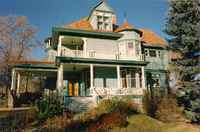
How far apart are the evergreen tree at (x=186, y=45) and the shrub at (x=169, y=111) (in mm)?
1115

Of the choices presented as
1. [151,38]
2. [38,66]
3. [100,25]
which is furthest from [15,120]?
[151,38]

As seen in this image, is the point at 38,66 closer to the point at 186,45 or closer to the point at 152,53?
the point at 152,53

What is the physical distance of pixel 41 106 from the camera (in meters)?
16.0

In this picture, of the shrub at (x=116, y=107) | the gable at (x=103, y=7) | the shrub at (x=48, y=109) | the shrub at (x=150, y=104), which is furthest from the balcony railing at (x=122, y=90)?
the gable at (x=103, y=7)

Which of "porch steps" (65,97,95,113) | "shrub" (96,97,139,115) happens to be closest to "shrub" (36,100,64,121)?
"porch steps" (65,97,95,113)

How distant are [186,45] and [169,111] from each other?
550 centimetres

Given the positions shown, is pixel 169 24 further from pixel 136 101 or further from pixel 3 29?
pixel 3 29

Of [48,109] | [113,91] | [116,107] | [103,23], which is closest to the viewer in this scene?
[48,109]

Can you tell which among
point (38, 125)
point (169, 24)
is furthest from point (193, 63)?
point (38, 125)

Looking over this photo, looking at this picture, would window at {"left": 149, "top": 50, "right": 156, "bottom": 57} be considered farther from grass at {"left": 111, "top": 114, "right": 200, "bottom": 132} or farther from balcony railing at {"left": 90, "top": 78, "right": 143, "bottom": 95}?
grass at {"left": 111, "top": 114, "right": 200, "bottom": 132}

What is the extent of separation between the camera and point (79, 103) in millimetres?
18547

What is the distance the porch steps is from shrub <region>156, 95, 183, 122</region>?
568 centimetres

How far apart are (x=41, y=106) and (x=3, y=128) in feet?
10.7

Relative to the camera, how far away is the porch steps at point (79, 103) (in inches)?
710
